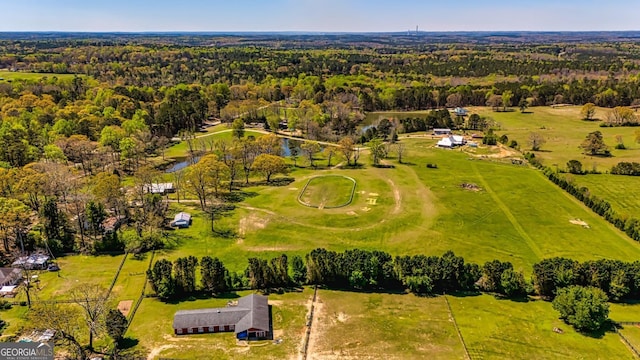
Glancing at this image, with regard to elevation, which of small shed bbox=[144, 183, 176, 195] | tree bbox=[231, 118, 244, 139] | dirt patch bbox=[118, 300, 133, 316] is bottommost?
dirt patch bbox=[118, 300, 133, 316]

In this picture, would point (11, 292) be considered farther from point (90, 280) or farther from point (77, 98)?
point (77, 98)

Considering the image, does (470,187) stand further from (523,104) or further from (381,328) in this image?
(523,104)

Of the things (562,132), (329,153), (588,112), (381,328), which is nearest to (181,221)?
(381,328)

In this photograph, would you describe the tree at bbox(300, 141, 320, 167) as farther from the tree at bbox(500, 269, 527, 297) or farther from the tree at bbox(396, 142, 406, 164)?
the tree at bbox(500, 269, 527, 297)

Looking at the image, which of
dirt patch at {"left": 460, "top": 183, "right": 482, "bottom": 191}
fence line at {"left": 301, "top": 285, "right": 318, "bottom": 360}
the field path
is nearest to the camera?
fence line at {"left": 301, "top": 285, "right": 318, "bottom": 360}

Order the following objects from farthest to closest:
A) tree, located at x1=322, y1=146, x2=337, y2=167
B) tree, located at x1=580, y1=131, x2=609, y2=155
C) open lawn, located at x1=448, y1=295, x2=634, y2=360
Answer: tree, located at x1=580, y1=131, x2=609, y2=155 → tree, located at x1=322, y1=146, x2=337, y2=167 → open lawn, located at x1=448, y1=295, x2=634, y2=360

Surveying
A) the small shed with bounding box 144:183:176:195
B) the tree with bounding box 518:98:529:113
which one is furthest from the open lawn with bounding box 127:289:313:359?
the tree with bounding box 518:98:529:113
